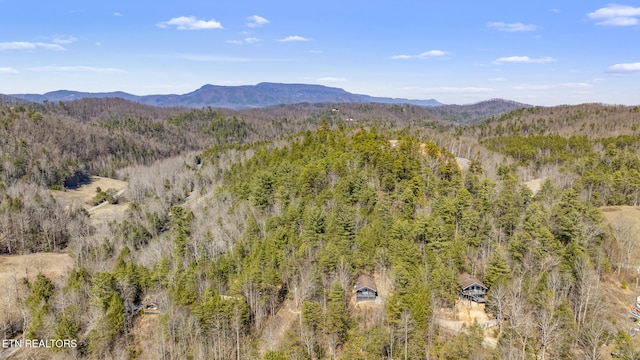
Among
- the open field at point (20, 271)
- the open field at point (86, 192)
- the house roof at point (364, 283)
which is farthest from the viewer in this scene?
the open field at point (86, 192)

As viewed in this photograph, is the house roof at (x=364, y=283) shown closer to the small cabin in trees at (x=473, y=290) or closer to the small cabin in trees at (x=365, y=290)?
the small cabin in trees at (x=365, y=290)

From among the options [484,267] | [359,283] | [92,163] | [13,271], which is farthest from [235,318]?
[92,163]

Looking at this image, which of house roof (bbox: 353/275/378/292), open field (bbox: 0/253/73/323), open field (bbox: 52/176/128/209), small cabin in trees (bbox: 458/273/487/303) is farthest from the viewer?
open field (bbox: 52/176/128/209)

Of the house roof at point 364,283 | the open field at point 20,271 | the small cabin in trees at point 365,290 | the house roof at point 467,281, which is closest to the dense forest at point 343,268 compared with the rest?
the open field at point 20,271

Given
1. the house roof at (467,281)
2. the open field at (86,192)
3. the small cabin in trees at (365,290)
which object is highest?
the house roof at (467,281)

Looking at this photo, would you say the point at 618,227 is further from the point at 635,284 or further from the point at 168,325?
the point at 168,325

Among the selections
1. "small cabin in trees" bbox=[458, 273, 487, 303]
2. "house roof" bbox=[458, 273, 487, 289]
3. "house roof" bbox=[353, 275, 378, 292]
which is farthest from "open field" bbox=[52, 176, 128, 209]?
"small cabin in trees" bbox=[458, 273, 487, 303]

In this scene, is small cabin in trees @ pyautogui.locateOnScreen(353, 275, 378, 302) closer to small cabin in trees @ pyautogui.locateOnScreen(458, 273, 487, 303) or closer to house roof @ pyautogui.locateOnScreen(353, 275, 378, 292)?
house roof @ pyautogui.locateOnScreen(353, 275, 378, 292)

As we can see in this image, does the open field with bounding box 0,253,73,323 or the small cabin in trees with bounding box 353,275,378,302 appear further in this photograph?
the open field with bounding box 0,253,73,323
